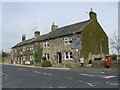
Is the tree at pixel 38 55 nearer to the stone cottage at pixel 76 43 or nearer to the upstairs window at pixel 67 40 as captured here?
the stone cottage at pixel 76 43

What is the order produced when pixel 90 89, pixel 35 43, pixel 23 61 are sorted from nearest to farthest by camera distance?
1. pixel 90 89
2. pixel 35 43
3. pixel 23 61

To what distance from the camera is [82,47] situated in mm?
40188

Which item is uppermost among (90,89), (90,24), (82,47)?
(90,24)

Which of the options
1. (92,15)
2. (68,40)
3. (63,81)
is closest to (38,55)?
(68,40)

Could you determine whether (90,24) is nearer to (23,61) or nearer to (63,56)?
(63,56)

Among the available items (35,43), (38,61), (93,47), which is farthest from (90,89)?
(35,43)

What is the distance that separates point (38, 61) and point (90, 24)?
48.4 feet

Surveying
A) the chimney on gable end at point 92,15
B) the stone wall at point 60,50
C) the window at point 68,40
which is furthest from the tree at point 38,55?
the chimney on gable end at point 92,15

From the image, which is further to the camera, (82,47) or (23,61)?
(23,61)

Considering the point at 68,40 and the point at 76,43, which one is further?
the point at 68,40

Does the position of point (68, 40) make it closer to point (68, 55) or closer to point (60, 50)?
point (68, 55)

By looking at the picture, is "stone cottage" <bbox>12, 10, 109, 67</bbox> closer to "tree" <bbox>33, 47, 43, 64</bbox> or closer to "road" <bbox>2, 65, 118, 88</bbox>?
"tree" <bbox>33, 47, 43, 64</bbox>

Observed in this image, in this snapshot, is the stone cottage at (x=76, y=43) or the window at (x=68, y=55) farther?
the window at (x=68, y=55)

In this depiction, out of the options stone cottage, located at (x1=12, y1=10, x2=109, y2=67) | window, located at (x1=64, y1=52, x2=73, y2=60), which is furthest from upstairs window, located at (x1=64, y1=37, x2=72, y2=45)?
window, located at (x1=64, y1=52, x2=73, y2=60)
